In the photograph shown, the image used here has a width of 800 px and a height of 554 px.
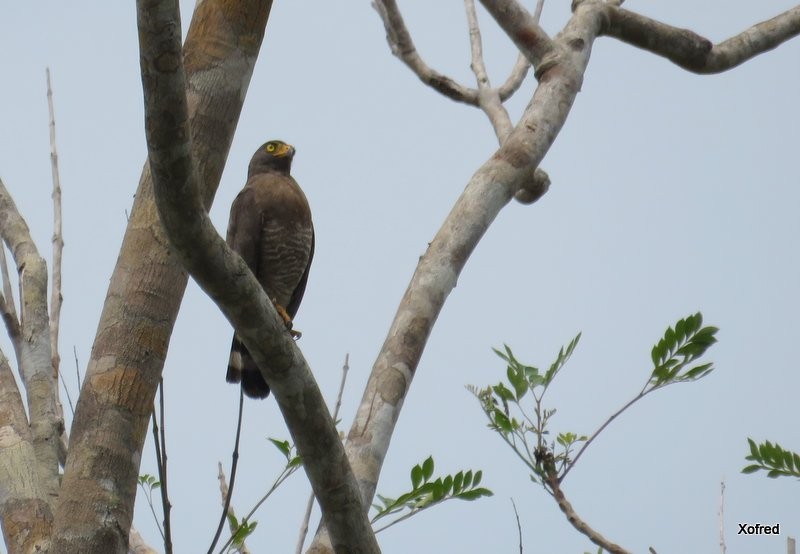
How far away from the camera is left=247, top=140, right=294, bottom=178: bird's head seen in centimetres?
608

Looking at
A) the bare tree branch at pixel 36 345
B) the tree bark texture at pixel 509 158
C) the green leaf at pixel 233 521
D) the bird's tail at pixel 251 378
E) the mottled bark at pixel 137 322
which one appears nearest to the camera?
the mottled bark at pixel 137 322

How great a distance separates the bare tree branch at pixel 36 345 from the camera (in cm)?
298

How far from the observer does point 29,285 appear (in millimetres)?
3227

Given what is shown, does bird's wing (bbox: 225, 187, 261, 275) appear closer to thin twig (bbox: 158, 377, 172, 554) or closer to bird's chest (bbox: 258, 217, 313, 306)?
bird's chest (bbox: 258, 217, 313, 306)

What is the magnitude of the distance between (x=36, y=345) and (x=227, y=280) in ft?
4.20

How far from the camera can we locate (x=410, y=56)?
17.9 feet

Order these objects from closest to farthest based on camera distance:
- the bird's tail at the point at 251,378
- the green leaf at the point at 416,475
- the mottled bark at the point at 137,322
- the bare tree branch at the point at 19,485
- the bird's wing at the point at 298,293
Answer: the mottled bark at the point at 137,322, the bare tree branch at the point at 19,485, the green leaf at the point at 416,475, the bird's tail at the point at 251,378, the bird's wing at the point at 298,293

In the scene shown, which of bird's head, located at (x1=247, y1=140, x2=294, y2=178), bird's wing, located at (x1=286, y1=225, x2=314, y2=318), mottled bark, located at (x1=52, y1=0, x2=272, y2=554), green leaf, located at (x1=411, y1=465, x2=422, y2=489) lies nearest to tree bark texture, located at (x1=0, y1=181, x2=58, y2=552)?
mottled bark, located at (x1=52, y1=0, x2=272, y2=554)

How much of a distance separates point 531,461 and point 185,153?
7.40 ft

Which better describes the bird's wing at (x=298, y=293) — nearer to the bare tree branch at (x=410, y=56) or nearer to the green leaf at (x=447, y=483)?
the bare tree branch at (x=410, y=56)

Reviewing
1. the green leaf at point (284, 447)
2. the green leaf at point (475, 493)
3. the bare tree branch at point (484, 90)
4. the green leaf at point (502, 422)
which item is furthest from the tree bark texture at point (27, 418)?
the bare tree branch at point (484, 90)

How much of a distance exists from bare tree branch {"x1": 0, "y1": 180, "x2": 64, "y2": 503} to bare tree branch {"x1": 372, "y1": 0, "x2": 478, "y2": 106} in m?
2.51

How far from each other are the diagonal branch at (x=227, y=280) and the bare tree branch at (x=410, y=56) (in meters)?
3.12

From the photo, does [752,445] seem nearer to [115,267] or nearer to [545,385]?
[545,385]
